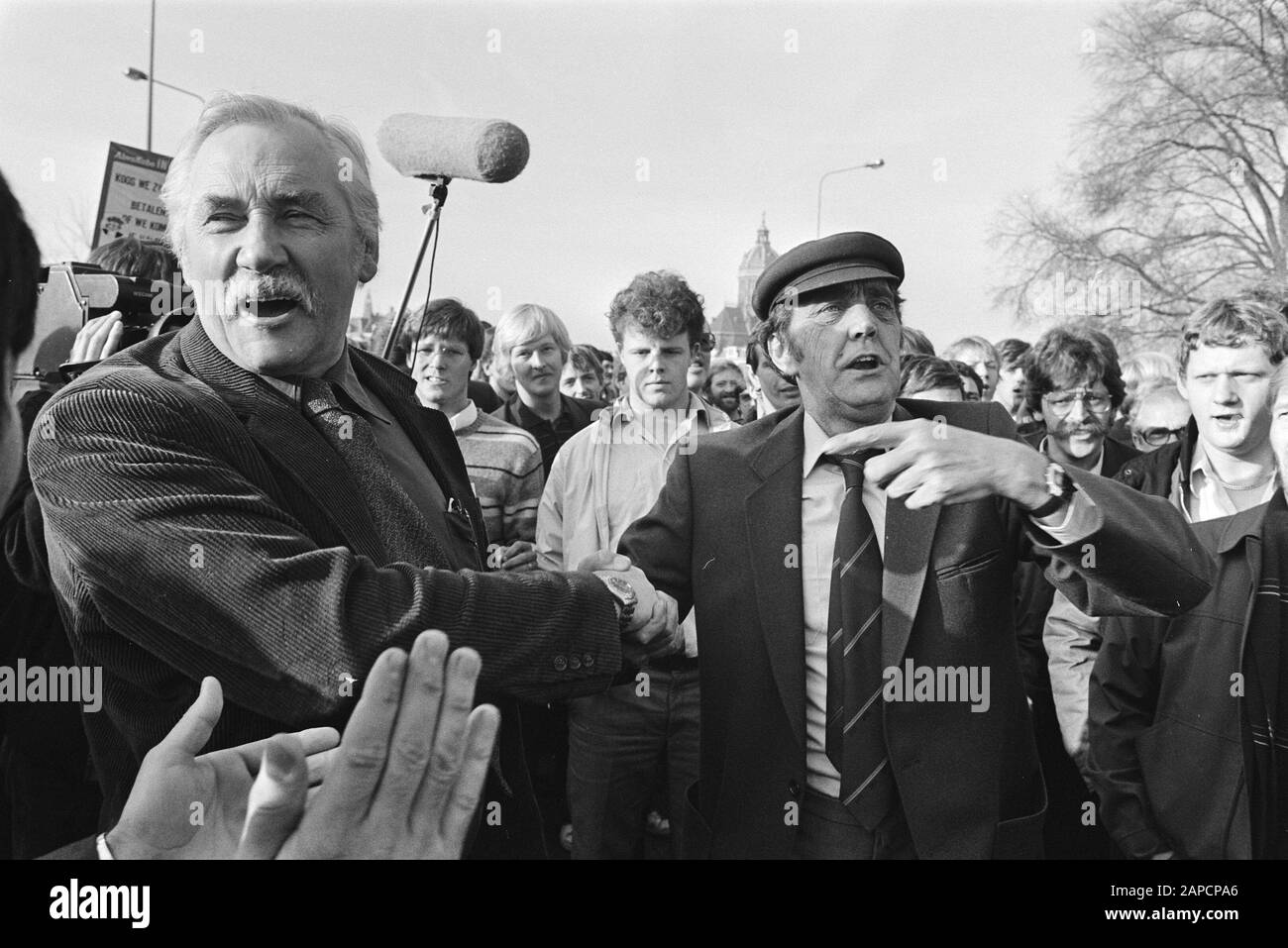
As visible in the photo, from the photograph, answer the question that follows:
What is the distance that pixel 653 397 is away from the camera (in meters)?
4.17

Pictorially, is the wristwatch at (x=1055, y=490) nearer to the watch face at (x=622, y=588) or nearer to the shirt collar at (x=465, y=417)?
the watch face at (x=622, y=588)

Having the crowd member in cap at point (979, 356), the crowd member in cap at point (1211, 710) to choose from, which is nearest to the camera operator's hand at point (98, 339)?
the crowd member in cap at point (1211, 710)

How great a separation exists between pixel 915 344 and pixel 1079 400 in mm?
1217

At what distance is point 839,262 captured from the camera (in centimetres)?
263

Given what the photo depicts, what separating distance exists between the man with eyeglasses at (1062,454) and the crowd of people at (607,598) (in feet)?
0.09

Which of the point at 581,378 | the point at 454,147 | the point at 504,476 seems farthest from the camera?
the point at 581,378

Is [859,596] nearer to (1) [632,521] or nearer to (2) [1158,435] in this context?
(1) [632,521]

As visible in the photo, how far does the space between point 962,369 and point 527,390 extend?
6.70 ft

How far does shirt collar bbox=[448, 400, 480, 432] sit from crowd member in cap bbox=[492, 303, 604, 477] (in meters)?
0.71

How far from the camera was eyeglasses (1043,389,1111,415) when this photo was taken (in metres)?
4.20

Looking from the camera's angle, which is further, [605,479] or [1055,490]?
[605,479]

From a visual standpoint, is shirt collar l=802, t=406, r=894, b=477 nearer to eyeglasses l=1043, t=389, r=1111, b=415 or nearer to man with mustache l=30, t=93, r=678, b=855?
man with mustache l=30, t=93, r=678, b=855

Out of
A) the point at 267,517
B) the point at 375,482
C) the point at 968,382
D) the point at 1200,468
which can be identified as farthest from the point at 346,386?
the point at 968,382

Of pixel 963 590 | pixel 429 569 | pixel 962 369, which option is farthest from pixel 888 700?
pixel 962 369
